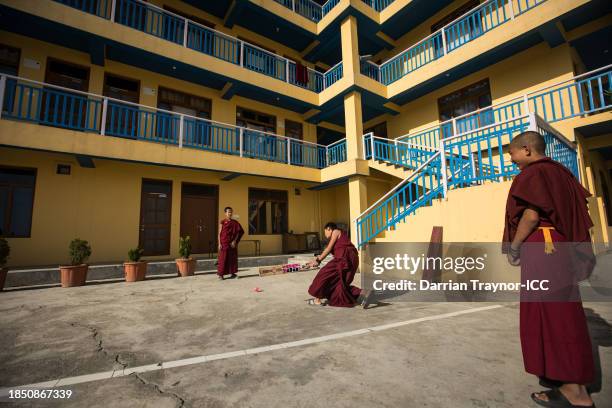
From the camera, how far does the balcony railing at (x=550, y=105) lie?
684 cm

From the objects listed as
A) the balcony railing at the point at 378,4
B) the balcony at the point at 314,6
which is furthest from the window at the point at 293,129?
the balcony railing at the point at 378,4

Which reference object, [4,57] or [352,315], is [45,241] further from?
[352,315]

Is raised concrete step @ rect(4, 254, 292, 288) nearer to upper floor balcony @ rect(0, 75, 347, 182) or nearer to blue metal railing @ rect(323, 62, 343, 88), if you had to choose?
upper floor balcony @ rect(0, 75, 347, 182)

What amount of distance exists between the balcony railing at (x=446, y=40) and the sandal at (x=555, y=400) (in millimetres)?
10346

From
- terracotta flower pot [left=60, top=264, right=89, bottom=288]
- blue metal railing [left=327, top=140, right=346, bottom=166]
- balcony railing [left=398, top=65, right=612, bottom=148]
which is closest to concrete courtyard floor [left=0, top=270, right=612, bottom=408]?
terracotta flower pot [left=60, top=264, right=89, bottom=288]

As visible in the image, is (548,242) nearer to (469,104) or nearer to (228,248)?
(228,248)

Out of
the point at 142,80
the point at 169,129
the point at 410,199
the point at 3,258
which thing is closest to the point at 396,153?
the point at 410,199

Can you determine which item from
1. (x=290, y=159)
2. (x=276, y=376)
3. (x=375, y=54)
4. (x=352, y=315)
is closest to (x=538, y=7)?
(x=375, y=54)

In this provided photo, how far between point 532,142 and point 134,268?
830 cm

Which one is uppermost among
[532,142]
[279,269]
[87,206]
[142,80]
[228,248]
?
[142,80]

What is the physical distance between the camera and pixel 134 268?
23.7 feet

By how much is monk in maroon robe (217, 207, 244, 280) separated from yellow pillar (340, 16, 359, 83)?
6.73 metres

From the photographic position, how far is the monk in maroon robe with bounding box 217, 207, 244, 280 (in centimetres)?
751

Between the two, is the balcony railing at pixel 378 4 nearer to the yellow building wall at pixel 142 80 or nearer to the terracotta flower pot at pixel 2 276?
the yellow building wall at pixel 142 80
